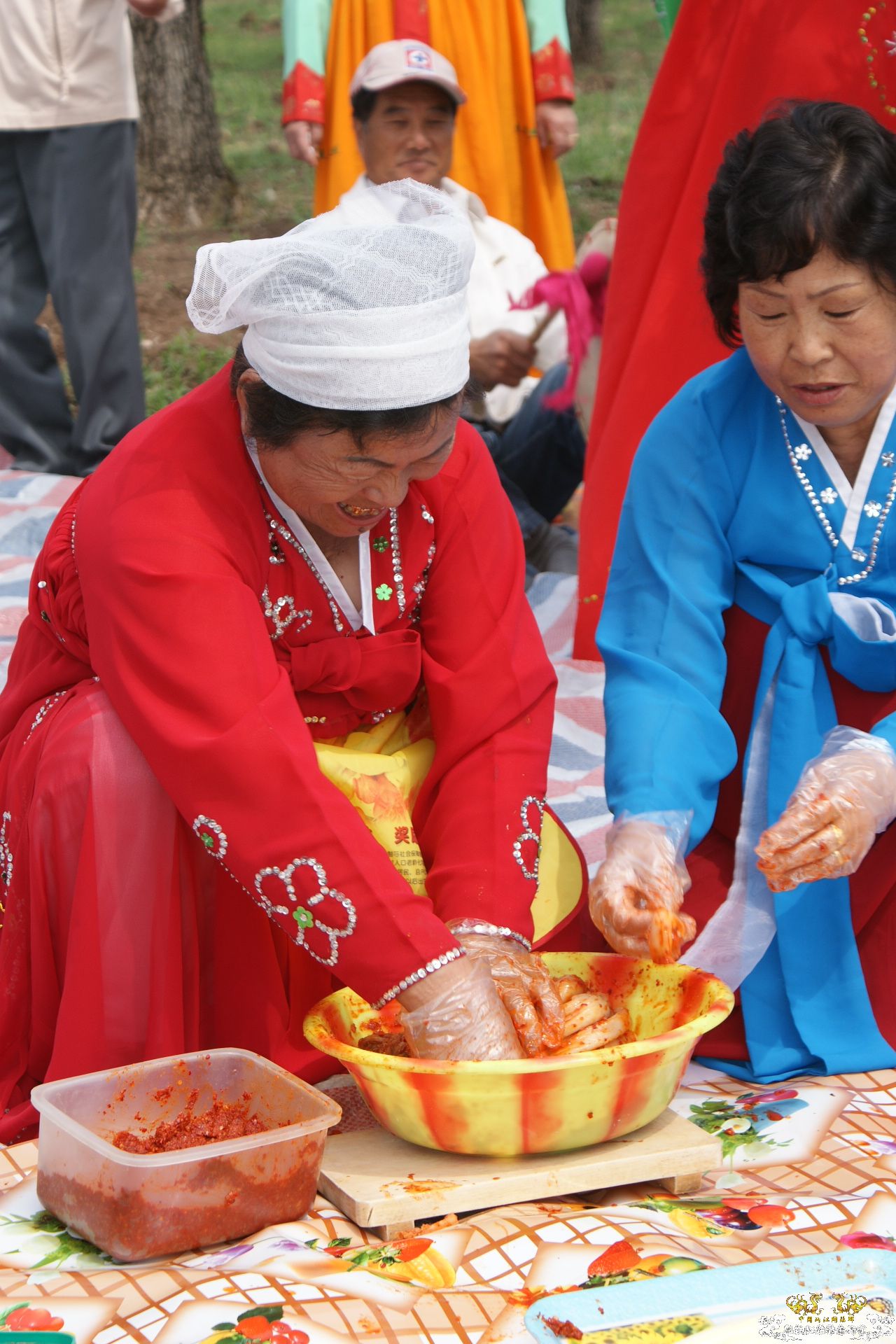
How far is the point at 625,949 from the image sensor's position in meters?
2.33

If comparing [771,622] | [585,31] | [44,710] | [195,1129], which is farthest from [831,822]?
[585,31]

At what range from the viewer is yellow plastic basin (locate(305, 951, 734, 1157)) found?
2039 millimetres

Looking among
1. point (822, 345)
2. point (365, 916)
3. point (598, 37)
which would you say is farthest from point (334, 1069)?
point (598, 37)

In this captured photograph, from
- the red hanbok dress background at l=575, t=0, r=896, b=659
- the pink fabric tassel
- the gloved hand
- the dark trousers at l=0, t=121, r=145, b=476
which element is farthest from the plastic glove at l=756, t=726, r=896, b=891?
the dark trousers at l=0, t=121, r=145, b=476

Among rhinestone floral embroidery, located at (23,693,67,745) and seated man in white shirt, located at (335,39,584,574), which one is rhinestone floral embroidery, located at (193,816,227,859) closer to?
rhinestone floral embroidery, located at (23,693,67,745)

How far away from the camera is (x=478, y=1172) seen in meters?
2.11

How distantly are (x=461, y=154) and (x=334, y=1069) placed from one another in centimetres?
440

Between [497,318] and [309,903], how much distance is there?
10.4ft

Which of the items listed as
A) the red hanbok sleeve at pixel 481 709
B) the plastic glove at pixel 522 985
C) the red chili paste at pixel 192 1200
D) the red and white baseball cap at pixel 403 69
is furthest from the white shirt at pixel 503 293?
the red chili paste at pixel 192 1200

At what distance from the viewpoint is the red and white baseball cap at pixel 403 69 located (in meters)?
5.01

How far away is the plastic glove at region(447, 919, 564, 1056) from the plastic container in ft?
0.94

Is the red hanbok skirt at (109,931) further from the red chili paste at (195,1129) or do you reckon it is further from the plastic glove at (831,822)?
the plastic glove at (831,822)

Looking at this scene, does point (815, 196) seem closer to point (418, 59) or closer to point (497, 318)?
point (497, 318)

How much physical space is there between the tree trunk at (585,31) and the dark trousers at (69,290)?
31.7 feet
